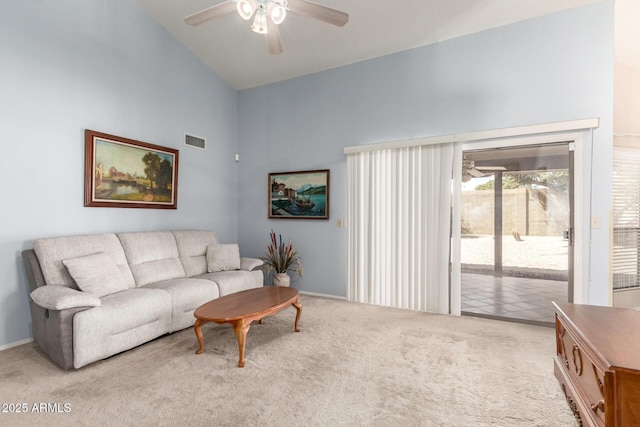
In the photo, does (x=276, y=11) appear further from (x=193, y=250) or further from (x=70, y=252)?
(x=193, y=250)

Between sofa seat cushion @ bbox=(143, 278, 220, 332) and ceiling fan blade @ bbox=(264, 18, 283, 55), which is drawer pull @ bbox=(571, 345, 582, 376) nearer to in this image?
ceiling fan blade @ bbox=(264, 18, 283, 55)

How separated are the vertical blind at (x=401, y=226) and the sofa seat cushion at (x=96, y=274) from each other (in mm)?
2832

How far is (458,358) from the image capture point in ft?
8.80

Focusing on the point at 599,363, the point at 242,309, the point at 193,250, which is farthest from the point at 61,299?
the point at 599,363

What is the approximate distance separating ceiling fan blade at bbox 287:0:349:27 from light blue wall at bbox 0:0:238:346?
2537mm

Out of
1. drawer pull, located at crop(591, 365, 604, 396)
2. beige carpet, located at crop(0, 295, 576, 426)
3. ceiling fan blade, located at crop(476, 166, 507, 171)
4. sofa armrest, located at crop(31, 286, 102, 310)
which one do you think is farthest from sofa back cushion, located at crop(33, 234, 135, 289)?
ceiling fan blade, located at crop(476, 166, 507, 171)

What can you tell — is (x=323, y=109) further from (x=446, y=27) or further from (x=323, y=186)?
(x=446, y=27)

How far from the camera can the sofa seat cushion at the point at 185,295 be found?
319 cm

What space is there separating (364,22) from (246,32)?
5.05 ft

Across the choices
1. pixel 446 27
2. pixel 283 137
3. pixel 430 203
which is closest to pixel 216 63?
pixel 283 137

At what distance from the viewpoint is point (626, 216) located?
3.81 meters

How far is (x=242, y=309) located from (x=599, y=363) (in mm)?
2336

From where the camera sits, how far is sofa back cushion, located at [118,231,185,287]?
3521 millimetres

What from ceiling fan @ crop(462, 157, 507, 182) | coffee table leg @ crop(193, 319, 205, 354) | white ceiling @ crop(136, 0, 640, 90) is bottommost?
coffee table leg @ crop(193, 319, 205, 354)
